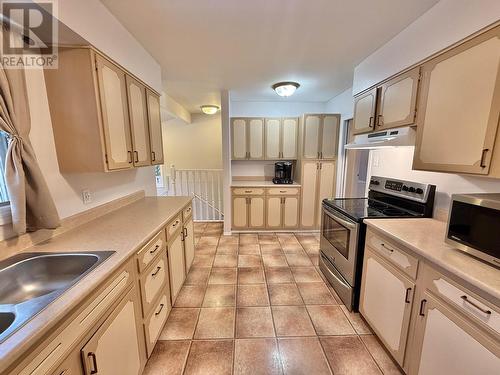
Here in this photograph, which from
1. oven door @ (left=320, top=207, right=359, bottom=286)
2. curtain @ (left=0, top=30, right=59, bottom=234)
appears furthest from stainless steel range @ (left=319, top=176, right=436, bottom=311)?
curtain @ (left=0, top=30, right=59, bottom=234)

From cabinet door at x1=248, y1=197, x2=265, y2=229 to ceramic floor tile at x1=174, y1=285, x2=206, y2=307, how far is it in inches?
69.6

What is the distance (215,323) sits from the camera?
1.96 meters

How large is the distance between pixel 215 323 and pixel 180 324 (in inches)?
12.4

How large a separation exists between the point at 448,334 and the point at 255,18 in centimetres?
242

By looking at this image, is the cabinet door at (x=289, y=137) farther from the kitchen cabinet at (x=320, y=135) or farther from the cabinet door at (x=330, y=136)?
the cabinet door at (x=330, y=136)

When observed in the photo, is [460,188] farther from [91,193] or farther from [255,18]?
[91,193]

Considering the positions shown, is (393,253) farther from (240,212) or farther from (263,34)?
(240,212)

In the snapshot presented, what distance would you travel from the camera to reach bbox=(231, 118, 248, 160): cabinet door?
4100 millimetres

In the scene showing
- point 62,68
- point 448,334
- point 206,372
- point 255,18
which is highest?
point 255,18

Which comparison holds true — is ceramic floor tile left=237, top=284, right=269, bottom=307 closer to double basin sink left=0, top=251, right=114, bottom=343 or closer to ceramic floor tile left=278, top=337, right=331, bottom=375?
ceramic floor tile left=278, top=337, right=331, bottom=375

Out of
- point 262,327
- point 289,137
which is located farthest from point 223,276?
point 289,137

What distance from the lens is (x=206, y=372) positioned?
59.6 inches

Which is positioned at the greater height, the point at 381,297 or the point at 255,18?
the point at 255,18

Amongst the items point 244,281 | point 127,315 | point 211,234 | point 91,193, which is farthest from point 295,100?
point 127,315
